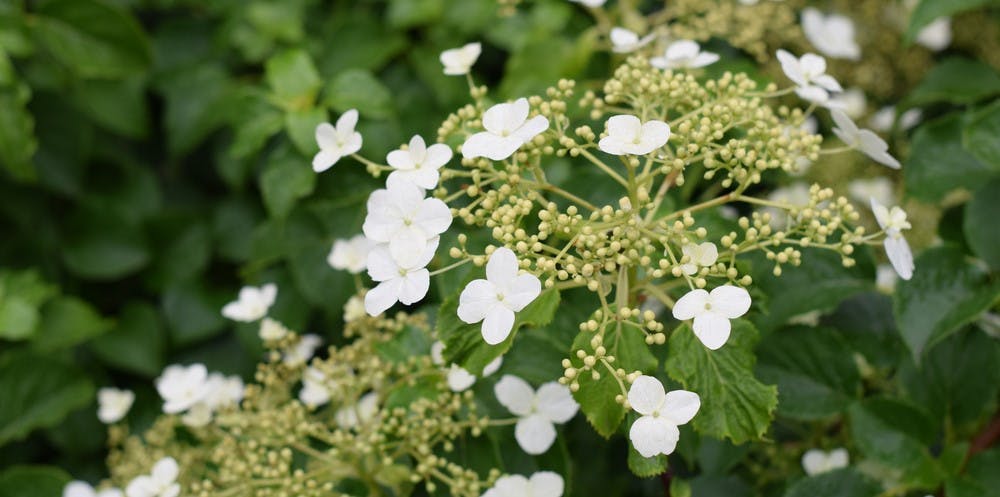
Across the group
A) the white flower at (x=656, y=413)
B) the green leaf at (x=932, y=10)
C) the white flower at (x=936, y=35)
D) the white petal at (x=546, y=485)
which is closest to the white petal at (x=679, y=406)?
the white flower at (x=656, y=413)

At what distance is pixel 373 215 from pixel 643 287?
0.26 meters

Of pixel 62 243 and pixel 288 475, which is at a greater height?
pixel 288 475

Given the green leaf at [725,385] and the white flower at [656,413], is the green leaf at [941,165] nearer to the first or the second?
the green leaf at [725,385]

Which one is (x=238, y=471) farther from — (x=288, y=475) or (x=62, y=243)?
(x=62, y=243)

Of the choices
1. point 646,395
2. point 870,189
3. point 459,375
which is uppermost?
point 646,395

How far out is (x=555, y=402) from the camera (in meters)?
0.99

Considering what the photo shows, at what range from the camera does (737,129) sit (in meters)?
1.09

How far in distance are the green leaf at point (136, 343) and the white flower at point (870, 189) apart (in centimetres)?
128

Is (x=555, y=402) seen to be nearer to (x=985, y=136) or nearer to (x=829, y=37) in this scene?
(x=985, y=136)

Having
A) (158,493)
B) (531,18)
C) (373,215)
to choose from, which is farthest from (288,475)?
(531,18)

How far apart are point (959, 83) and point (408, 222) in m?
0.95

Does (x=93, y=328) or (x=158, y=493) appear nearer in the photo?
(x=158, y=493)

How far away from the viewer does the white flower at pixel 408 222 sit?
820mm

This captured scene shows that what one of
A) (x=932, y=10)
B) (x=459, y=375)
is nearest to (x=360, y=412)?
(x=459, y=375)
